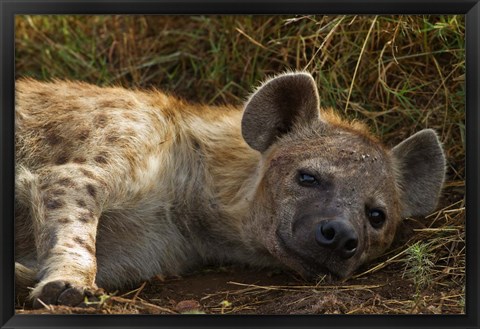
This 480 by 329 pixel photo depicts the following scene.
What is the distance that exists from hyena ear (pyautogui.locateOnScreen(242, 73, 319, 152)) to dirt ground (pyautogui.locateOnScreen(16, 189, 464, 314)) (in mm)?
629

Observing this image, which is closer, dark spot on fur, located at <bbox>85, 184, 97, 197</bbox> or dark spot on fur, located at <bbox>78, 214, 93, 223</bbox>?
dark spot on fur, located at <bbox>78, 214, 93, 223</bbox>

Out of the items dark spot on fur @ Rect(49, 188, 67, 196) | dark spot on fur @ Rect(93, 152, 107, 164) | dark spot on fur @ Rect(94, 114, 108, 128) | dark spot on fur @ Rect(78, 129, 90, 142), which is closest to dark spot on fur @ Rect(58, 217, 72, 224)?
dark spot on fur @ Rect(49, 188, 67, 196)

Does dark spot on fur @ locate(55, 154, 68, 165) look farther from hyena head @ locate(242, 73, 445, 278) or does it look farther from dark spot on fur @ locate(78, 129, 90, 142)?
hyena head @ locate(242, 73, 445, 278)

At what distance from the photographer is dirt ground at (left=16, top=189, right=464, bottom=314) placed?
342cm

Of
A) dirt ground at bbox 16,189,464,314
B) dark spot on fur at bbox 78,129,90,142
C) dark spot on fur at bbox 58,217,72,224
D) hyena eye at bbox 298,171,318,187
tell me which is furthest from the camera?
dark spot on fur at bbox 78,129,90,142

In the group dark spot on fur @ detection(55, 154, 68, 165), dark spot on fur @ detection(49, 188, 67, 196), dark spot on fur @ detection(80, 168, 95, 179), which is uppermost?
dark spot on fur @ detection(55, 154, 68, 165)

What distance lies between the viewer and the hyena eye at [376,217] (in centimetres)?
389

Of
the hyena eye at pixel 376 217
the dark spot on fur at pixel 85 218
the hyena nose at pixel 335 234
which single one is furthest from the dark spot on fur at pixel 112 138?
the hyena eye at pixel 376 217

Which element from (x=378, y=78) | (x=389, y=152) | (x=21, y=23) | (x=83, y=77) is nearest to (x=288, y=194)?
(x=389, y=152)

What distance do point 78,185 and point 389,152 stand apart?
1.50 meters

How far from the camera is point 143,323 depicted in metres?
3.11

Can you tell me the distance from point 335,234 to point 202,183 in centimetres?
90

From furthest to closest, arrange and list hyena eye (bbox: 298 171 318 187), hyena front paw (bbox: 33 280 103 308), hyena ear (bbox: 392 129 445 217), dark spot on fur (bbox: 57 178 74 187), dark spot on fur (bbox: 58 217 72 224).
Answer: hyena ear (bbox: 392 129 445 217)
hyena eye (bbox: 298 171 318 187)
dark spot on fur (bbox: 57 178 74 187)
dark spot on fur (bbox: 58 217 72 224)
hyena front paw (bbox: 33 280 103 308)

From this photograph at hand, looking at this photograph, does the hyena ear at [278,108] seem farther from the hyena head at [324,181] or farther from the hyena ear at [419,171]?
the hyena ear at [419,171]
